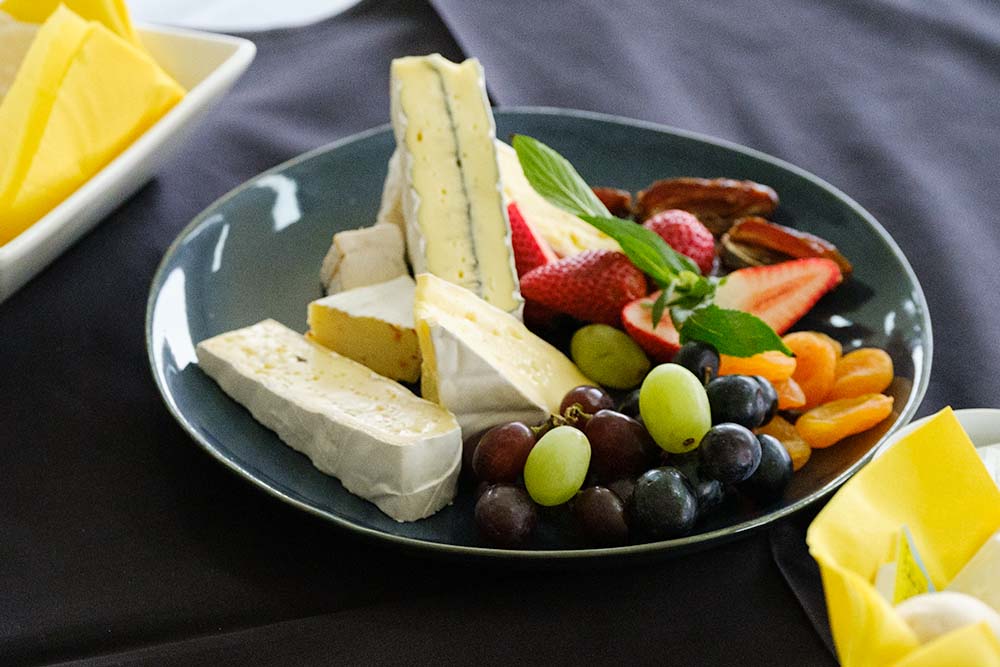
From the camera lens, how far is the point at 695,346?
0.78 m

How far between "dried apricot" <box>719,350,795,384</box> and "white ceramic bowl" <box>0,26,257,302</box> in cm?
54

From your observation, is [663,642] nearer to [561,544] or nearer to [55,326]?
[561,544]

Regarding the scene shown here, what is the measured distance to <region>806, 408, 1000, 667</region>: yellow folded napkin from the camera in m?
0.44

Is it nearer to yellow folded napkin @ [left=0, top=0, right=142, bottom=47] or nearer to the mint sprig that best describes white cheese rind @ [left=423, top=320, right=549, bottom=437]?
the mint sprig

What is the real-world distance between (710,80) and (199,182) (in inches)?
23.8

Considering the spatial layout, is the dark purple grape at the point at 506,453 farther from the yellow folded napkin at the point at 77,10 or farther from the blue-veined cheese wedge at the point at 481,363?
the yellow folded napkin at the point at 77,10

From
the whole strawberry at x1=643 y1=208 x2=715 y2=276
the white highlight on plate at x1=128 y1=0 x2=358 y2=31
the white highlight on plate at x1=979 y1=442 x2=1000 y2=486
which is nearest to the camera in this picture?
the white highlight on plate at x1=979 y1=442 x2=1000 y2=486

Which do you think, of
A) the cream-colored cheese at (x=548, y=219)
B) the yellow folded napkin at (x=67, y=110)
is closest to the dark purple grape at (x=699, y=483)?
the cream-colored cheese at (x=548, y=219)

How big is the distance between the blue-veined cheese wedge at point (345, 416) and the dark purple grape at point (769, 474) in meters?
0.20

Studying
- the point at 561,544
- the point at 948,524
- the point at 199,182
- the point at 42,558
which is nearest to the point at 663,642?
the point at 561,544

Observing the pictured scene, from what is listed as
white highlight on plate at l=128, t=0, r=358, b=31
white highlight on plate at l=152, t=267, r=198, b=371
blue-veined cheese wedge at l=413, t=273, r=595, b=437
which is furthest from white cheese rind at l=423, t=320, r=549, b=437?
white highlight on plate at l=128, t=0, r=358, b=31

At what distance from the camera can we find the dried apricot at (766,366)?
805mm

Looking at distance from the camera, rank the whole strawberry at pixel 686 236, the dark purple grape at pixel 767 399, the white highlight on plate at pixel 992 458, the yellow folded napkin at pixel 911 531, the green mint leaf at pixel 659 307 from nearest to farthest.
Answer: the yellow folded napkin at pixel 911 531 < the white highlight on plate at pixel 992 458 < the dark purple grape at pixel 767 399 < the green mint leaf at pixel 659 307 < the whole strawberry at pixel 686 236

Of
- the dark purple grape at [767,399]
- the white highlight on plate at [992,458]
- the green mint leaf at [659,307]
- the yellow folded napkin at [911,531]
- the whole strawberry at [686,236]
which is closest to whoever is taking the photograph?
the yellow folded napkin at [911,531]
